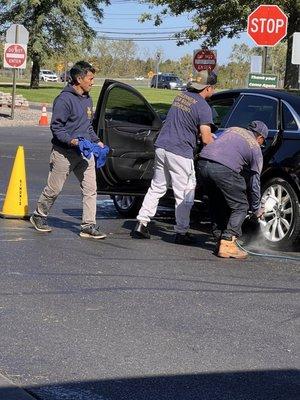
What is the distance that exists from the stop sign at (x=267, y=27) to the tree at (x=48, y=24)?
143 ft

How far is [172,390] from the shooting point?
4227 millimetres

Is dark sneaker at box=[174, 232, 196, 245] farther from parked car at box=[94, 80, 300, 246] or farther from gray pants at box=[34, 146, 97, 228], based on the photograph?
gray pants at box=[34, 146, 97, 228]

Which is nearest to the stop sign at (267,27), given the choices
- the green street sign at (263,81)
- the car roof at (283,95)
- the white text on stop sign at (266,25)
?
the white text on stop sign at (266,25)

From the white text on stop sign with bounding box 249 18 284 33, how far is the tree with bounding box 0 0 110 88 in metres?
43.6

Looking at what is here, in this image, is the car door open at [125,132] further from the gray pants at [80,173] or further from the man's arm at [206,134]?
the man's arm at [206,134]

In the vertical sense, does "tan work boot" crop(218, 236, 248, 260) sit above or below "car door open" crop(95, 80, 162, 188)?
below

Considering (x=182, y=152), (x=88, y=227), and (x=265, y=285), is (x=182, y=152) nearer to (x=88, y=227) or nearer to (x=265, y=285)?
(x=88, y=227)

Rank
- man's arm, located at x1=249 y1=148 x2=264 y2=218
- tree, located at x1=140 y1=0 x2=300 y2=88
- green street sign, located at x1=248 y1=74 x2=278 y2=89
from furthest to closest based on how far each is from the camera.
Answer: tree, located at x1=140 y1=0 x2=300 y2=88, green street sign, located at x1=248 y1=74 x2=278 y2=89, man's arm, located at x1=249 y1=148 x2=264 y2=218

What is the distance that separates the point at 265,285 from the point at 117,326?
1819mm

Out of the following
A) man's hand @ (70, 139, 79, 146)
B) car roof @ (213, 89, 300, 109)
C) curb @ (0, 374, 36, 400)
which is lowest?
curb @ (0, 374, 36, 400)

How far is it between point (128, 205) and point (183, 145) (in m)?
2.17

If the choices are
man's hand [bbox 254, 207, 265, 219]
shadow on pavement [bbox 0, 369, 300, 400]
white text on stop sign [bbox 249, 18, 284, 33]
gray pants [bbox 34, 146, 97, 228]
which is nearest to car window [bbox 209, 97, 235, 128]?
man's hand [bbox 254, 207, 265, 219]

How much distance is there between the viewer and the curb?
13.2 feet

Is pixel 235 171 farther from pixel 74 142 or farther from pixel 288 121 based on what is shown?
pixel 74 142
